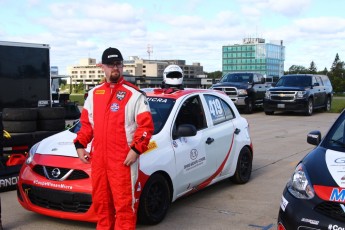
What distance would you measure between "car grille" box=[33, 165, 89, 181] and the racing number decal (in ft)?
7.92

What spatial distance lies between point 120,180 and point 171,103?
224cm

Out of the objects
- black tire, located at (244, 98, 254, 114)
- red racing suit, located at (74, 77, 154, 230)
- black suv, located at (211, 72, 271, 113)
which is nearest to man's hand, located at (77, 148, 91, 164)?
red racing suit, located at (74, 77, 154, 230)

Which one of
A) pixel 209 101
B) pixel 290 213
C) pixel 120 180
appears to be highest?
pixel 209 101

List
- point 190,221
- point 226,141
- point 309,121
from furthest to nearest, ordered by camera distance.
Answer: point 309,121
point 226,141
point 190,221

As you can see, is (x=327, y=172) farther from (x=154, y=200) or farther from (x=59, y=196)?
(x=59, y=196)

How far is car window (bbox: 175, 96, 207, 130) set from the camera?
6.12 metres

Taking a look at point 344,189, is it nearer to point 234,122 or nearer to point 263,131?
point 234,122

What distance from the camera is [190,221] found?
550 cm

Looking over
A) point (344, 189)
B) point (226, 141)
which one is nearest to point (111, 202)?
point (344, 189)

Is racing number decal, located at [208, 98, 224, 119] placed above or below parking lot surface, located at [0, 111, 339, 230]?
above

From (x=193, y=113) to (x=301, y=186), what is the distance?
7.80 ft

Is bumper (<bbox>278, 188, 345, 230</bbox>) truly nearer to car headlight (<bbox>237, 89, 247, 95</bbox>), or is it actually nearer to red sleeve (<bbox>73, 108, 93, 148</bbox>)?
red sleeve (<bbox>73, 108, 93, 148</bbox>)

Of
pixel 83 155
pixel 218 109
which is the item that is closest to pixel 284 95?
pixel 218 109

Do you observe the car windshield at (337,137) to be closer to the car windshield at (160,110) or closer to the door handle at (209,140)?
the door handle at (209,140)
